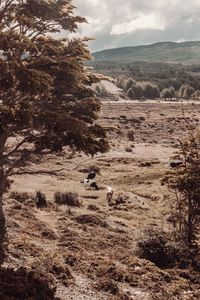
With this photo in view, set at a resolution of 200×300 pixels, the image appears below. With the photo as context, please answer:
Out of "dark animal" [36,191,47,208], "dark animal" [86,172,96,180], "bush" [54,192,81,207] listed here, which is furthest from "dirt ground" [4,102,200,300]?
"dark animal" [86,172,96,180]

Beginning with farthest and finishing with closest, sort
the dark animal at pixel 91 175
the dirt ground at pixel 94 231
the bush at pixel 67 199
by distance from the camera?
the dark animal at pixel 91 175
the bush at pixel 67 199
the dirt ground at pixel 94 231

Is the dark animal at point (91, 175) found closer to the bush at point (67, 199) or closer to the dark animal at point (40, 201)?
the bush at point (67, 199)

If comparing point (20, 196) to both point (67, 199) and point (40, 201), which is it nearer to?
point (40, 201)

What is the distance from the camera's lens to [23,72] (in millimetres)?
16766

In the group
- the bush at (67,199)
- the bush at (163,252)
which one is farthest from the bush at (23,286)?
the bush at (67,199)

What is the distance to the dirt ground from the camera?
1825 cm

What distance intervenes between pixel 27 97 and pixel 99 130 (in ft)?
12.2

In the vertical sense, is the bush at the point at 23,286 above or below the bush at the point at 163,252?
→ above

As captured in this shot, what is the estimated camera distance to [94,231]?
26.2 m

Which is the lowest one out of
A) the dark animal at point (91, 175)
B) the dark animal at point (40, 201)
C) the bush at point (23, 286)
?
the dark animal at point (91, 175)

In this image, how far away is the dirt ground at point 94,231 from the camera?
719 inches

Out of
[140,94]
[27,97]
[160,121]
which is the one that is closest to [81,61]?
[27,97]

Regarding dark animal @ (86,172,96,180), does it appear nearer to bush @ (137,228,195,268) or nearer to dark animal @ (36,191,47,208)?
dark animal @ (36,191,47,208)

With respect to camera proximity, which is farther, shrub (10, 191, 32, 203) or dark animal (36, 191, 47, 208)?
shrub (10, 191, 32, 203)
